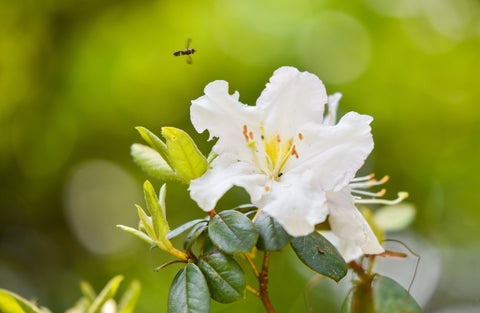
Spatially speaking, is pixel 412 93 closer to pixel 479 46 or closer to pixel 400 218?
pixel 479 46

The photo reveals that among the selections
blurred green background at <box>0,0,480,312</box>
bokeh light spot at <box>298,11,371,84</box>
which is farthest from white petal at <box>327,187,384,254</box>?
bokeh light spot at <box>298,11,371,84</box>

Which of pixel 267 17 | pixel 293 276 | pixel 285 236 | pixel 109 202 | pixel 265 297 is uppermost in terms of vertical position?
pixel 267 17

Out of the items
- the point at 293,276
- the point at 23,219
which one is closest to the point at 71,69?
the point at 23,219

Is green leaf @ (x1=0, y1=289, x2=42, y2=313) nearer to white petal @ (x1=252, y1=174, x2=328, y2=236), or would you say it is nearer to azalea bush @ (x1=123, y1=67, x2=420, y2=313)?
azalea bush @ (x1=123, y1=67, x2=420, y2=313)

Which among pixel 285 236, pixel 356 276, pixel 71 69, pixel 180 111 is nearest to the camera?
pixel 285 236

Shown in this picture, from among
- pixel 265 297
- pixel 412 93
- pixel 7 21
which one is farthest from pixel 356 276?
pixel 7 21

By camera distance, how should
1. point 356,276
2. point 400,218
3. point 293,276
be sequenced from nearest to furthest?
Result: point 356,276 → point 400,218 → point 293,276

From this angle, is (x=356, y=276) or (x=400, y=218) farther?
(x=400, y=218)

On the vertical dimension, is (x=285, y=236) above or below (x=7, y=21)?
below
